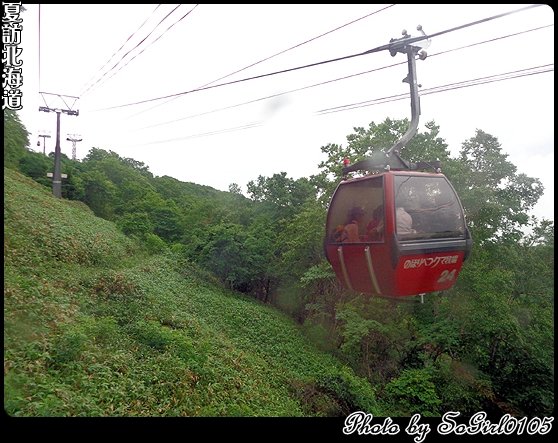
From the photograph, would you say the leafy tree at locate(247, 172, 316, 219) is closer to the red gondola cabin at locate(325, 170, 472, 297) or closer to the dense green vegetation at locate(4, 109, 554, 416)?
the dense green vegetation at locate(4, 109, 554, 416)

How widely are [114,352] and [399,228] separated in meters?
4.81

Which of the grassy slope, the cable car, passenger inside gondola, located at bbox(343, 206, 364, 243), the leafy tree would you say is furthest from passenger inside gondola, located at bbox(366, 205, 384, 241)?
the leafy tree

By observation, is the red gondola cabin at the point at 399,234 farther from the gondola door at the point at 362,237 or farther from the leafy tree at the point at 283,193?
the leafy tree at the point at 283,193

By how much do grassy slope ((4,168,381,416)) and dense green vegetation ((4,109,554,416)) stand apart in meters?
0.03

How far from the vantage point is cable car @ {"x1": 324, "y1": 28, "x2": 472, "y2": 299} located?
3275 mm

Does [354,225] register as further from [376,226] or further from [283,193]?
[283,193]

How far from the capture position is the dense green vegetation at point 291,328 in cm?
527

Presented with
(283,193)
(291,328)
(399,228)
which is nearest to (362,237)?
(399,228)

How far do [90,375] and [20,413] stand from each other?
4.90 feet

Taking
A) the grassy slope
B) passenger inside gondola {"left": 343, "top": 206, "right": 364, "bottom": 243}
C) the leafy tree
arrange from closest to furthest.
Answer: passenger inside gondola {"left": 343, "top": 206, "right": 364, "bottom": 243}, the grassy slope, the leafy tree

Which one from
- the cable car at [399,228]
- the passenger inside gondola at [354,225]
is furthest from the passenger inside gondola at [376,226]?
the passenger inside gondola at [354,225]
